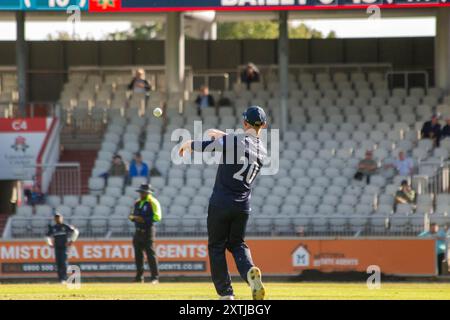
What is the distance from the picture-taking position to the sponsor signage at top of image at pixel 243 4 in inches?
1186

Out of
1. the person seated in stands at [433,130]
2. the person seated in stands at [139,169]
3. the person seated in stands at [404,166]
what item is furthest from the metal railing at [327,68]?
the person seated in stands at [404,166]

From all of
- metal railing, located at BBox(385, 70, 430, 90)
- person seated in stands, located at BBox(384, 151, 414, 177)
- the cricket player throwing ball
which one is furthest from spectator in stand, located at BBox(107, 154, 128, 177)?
the cricket player throwing ball

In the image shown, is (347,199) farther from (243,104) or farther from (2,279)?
(2,279)

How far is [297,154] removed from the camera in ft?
104

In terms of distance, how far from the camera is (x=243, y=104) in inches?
1347

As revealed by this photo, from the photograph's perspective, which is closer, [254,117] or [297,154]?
[254,117]

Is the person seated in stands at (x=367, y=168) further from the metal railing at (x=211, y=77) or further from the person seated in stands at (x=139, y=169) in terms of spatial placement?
the metal railing at (x=211, y=77)

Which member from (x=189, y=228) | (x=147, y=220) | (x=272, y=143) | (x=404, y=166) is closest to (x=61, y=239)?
(x=147, y=220)

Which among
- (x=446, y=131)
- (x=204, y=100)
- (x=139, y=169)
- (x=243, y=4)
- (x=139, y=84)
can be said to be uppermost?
(x=243, y=4)

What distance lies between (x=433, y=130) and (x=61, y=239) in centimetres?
997

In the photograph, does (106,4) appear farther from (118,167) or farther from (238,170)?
(238,170)

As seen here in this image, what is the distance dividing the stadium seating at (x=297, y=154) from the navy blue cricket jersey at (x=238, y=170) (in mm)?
14495

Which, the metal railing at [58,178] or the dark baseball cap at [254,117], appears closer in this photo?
the dark baseball cap at [254,117]

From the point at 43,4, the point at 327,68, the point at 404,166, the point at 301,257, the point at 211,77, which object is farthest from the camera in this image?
the point at 211,77
